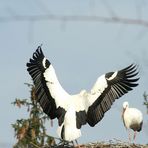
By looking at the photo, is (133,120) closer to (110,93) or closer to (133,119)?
(133,119)

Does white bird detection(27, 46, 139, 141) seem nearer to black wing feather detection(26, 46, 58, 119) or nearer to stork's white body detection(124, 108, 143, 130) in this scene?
black wing feather detection(26, 46, 58, 119)

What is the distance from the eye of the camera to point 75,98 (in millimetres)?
16125

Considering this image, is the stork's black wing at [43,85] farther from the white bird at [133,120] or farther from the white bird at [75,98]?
the white bird at [133,120]

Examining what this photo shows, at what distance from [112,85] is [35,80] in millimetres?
1507

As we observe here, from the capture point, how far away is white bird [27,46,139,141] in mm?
15977

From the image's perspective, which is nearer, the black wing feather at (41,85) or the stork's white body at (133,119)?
the black wing feather at (41,85)

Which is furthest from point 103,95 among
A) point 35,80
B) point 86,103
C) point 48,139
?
point 48,139

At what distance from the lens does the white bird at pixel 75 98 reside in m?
16.0

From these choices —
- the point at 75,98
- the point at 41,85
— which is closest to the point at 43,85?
the point at 41,85

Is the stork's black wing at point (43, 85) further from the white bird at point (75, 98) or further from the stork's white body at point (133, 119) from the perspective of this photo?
the stork's white body at point (133, 119)

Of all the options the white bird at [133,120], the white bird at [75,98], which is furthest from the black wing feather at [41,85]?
the white bird at [133,120]

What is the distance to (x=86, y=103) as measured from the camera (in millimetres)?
16188

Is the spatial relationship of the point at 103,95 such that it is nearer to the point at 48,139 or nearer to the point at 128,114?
the point at 128,114

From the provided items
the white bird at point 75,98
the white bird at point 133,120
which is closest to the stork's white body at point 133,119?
the white bird at point 133,120
